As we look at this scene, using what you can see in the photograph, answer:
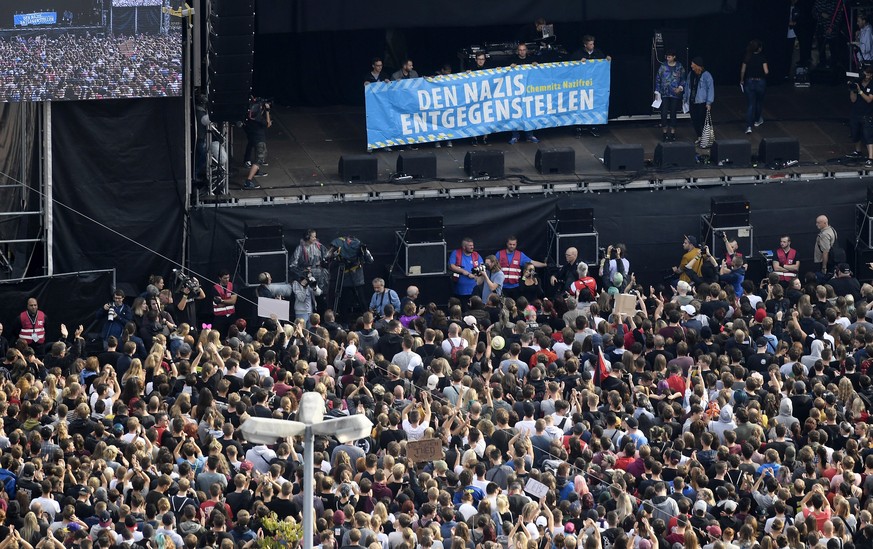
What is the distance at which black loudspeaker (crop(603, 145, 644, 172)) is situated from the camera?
2802 centimetres

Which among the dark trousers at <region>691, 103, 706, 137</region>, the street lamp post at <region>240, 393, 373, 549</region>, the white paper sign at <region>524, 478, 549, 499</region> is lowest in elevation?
the white paper sign at <region>524, 478, 549, 499</region>

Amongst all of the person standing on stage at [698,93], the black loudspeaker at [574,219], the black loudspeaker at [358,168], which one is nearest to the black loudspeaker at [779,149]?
the person standing on stage at [698,93]

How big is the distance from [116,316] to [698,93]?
10443mm

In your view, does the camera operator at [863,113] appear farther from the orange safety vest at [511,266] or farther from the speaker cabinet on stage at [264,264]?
the speaker cabinet on stage at [264,264]

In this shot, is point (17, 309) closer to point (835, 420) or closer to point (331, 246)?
point (331, 246)

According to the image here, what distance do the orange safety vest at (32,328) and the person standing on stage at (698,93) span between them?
35.8 feet

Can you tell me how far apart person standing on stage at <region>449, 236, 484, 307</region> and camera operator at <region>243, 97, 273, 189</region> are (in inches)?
119

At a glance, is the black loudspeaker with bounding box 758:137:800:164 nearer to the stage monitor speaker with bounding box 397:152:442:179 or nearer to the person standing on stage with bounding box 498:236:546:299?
the person standing on stage with bounding box 498:236:546:299

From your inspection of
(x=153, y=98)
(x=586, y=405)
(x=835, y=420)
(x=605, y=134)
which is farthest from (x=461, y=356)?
(x=605, y=134)

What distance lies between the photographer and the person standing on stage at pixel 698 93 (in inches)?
1163

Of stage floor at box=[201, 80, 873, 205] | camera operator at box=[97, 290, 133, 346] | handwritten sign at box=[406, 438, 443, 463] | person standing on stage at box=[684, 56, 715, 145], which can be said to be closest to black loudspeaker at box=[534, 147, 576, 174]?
stage floor at box=[201, 80, 873, 205]

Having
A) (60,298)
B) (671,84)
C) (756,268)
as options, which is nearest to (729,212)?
(756,268)

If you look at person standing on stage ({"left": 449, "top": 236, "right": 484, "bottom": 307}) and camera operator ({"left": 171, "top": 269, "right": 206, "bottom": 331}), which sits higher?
person standing on stage ({"left": 449, "top": 236, "right": 484, "bottom": 307})

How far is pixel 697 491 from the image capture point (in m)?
18.0
